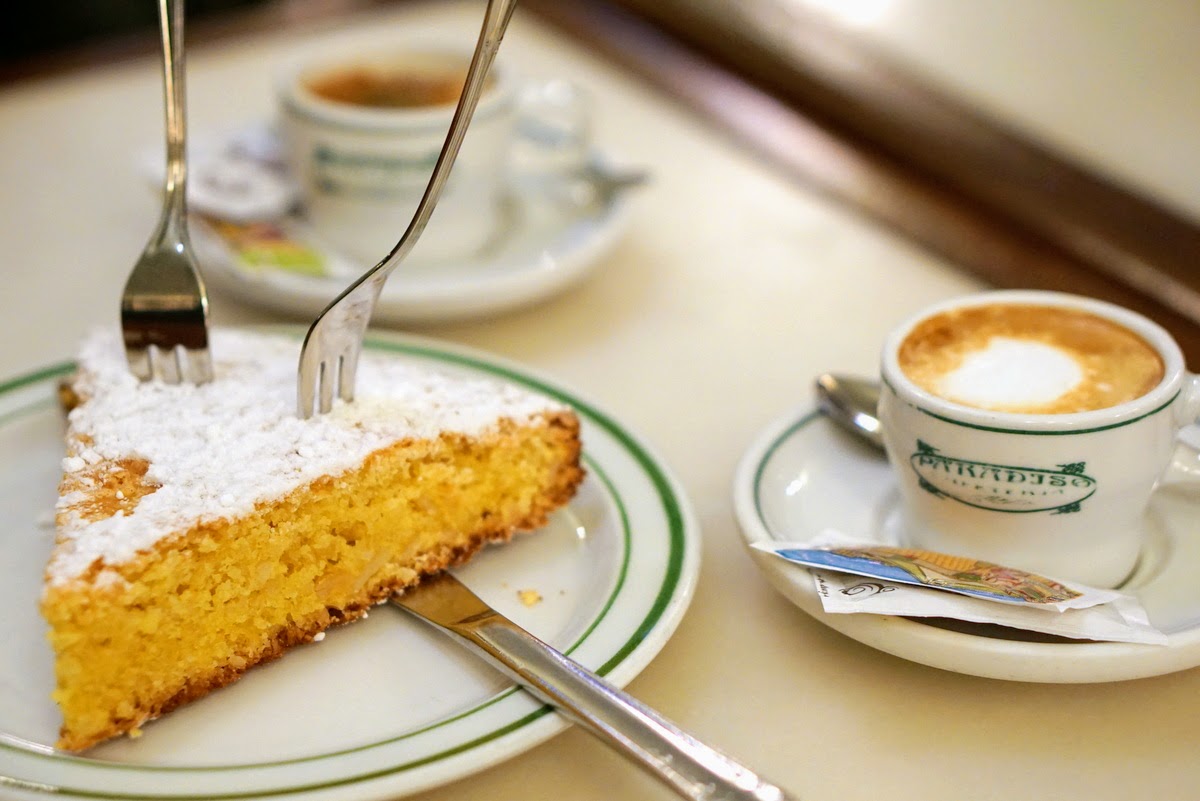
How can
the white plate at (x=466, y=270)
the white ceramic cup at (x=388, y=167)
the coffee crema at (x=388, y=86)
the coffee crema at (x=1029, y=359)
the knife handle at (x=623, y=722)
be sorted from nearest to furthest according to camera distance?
the knife handle at (x=623, y=722)
the coffee crema at (x=1029, y=359)
the white plate at (x=466, y=270)
the white ceramic cup at (x=388, y=167)
the coffee crema at (x=388, y=86)

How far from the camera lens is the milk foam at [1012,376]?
938 millimetres

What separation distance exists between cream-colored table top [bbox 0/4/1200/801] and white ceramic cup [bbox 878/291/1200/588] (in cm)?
11

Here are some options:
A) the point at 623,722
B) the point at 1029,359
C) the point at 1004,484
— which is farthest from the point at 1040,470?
the point at 623,722

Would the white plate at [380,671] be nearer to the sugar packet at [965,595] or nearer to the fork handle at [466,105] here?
the sugar packet at [965,595]

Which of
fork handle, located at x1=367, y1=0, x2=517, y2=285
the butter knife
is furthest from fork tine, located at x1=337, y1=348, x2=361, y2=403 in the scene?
the butter knife

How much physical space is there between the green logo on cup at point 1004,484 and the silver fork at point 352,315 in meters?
0.45

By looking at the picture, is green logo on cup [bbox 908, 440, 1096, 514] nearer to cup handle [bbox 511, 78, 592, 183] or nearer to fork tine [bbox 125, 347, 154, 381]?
fork tine [bbox 125, 347, 154, 381]

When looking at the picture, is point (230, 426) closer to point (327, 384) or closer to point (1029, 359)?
point (327, 384)

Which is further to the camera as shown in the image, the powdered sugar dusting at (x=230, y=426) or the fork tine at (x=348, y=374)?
the fork tine at (x=348, y=374)

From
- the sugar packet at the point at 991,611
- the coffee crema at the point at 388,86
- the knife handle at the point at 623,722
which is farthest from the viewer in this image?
the coffee crema at the point at 388,86

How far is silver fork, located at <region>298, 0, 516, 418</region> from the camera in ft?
2.92

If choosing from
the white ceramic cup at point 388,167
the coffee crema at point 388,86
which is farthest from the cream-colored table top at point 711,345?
the coffee crema at point 388,86

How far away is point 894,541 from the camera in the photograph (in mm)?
1041

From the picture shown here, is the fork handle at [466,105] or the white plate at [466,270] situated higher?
the fork handle at [466,105]
